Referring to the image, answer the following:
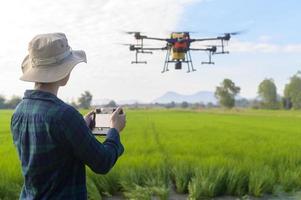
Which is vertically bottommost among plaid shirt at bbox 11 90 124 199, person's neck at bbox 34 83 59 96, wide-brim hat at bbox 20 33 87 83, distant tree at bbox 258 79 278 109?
plaid shirt at bbox 11 90 124 199

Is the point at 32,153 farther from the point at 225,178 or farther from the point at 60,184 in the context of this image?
the point at 225,178

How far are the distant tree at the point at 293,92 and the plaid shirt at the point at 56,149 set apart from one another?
79.0 metres

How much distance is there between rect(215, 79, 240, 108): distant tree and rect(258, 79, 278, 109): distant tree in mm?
6552

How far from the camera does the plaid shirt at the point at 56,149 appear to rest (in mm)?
1729

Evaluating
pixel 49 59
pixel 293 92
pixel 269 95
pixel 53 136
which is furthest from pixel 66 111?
pixel 269 95

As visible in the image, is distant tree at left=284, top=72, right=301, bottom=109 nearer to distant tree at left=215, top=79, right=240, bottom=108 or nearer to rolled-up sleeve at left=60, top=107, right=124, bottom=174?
distant tree at left=215, top=79, right=240, bottom=108

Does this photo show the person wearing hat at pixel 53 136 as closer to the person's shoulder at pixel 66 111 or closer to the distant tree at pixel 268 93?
the person's shoulder at pixel 66 111

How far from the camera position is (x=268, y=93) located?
95.8 meters

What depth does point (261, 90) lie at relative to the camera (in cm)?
9812

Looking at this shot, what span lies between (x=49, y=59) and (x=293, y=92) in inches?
3277

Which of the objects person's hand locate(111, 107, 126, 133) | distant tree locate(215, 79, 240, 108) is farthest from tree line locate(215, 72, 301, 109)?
person's hand locate(111, 107, 126, 133)

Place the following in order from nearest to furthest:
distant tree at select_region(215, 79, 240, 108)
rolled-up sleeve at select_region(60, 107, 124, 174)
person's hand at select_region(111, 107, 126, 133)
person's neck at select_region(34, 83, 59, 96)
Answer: rolled-up sleeve at select_region(60, 107, 124, 174) < person's neck at select_region(34, 83, 59, 96) < person's hand at select_region(111, 107, 126, 133) < distant tree at select_region(215, 79, 240, 108)

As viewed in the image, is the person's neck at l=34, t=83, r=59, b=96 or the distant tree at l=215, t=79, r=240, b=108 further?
the distant tree at l=215, t=79, r=240, b=108

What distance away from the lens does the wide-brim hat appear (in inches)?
70.5
